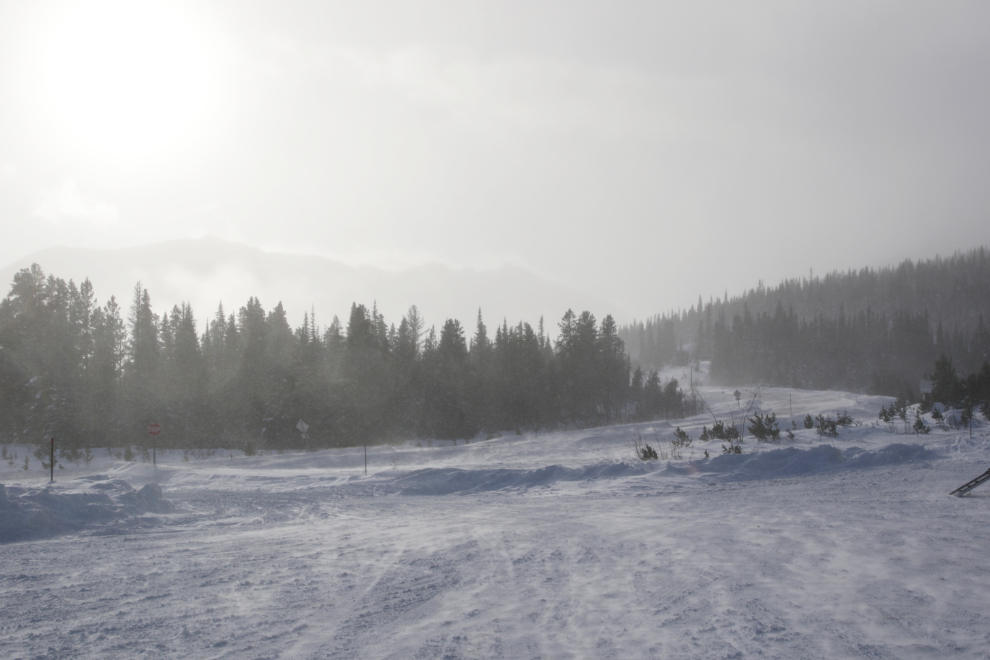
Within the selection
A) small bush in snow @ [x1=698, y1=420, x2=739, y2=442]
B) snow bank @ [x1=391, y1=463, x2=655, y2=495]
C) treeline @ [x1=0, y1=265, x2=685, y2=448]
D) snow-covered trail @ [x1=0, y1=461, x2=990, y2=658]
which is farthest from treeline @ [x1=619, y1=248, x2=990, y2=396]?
snow-covered trail @ [x1=0, y1=461, x2=990, y2=658]

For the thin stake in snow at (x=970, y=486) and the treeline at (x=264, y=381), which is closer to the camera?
the thin stake in snow at (x=970, y=486)

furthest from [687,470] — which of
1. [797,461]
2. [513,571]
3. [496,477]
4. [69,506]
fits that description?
[69,506]

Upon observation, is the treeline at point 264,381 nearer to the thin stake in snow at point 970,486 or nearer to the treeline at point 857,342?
the thin stake in snow at point 970,486

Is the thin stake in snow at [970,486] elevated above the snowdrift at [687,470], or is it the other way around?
the thin stake in snow at [970,486]

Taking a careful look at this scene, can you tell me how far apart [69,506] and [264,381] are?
40.0 meters

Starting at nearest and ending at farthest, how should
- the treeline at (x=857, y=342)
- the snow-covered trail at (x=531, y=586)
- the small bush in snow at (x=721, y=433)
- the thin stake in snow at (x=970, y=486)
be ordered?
the snow-covered trail at (x=531, y=586) → the thin stake in snow at (x=970, y=486) → the small bush in snow at (x=721, y=433) → the treeline at (x=857, y=342)

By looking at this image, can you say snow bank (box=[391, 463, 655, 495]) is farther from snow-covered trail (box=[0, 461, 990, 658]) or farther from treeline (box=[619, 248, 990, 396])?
treeline (box=[619, 248, 990, 396])

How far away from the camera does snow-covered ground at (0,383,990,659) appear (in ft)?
16.3

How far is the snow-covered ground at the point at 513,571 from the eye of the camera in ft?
16.3

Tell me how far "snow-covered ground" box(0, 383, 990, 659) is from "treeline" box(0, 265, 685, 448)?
34.2m

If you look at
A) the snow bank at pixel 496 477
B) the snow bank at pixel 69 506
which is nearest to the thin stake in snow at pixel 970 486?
the snow bank at pixel 496 477

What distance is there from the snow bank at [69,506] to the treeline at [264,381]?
1353 inches

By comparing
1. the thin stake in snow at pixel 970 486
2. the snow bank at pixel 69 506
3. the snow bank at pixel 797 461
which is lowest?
the snow bank at pixel 797 461

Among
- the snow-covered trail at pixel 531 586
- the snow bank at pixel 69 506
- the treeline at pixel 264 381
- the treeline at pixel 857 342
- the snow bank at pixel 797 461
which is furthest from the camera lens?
the treeline at pixel 857 342
